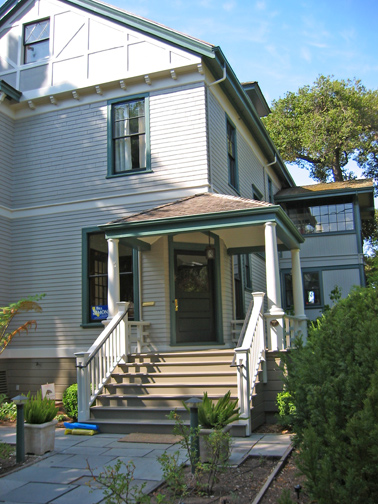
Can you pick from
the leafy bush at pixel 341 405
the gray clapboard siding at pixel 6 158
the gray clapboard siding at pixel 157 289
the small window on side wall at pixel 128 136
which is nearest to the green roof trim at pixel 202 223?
the gray clapboard siding at pixel 157 289

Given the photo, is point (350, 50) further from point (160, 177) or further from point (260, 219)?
point (160, 177)

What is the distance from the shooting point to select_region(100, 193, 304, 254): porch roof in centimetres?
854

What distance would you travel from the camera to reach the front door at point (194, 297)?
33.3ft

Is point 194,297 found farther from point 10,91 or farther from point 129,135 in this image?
point 10,91

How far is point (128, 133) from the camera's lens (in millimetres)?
11203

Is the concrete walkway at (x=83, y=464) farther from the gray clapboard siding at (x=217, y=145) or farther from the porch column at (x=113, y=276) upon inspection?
the gray clapboard siding at (x=217, y=145)

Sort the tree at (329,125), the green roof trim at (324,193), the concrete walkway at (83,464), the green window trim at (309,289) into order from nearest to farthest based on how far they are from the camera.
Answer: the concrete walkway at (83,464)
the green roof trim at (324,193)
the green window trim at (309,289)
the tree at (329,125)

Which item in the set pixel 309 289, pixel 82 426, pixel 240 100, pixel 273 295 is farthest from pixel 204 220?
pixel 309 289

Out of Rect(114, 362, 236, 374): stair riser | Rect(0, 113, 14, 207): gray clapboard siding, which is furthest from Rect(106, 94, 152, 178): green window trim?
Rect(114, 362, 236, 374): stair riser

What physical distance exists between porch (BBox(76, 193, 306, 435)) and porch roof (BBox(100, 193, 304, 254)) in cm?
2

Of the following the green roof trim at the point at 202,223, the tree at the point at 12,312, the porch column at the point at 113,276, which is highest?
the green roof trim at the point at 202,223

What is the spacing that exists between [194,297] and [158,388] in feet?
8.57

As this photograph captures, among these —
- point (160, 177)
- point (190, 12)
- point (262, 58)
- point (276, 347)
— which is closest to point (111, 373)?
point (276, 347)

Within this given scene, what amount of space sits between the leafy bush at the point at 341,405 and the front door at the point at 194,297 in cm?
623
